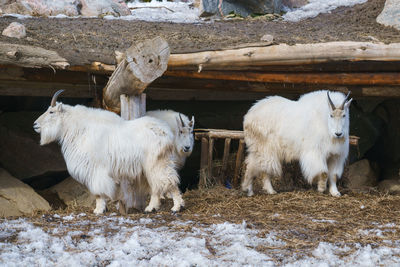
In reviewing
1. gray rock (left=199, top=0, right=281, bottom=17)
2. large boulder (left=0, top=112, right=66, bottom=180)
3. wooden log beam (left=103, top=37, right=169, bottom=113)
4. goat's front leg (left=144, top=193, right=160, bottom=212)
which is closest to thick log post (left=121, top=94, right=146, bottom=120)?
wooden log beam (left=103, top=37, right=169, bottom=113)

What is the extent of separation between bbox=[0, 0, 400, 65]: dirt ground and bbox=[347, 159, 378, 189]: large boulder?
8.83 ft

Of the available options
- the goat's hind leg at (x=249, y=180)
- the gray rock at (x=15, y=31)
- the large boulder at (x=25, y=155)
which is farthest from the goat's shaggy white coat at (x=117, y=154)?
the large boulder at (x=25, y=155)

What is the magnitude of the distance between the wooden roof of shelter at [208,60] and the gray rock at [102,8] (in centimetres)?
186

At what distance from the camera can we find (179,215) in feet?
19.8

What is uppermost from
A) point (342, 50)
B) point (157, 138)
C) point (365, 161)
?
point (342, 50)

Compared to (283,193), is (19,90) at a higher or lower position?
higher

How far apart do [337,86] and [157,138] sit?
3.55 m

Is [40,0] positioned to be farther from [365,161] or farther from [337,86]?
[365,161]

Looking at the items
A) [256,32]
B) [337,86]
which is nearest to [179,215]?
[337,86]

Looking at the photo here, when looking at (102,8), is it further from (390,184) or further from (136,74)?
(390,184)

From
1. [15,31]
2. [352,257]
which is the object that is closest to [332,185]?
[352,257]

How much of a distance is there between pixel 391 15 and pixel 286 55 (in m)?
4.00

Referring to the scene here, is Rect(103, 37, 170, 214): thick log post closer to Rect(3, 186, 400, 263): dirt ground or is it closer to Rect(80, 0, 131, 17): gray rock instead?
Rect(3, 186, 400, 263): dirt ground

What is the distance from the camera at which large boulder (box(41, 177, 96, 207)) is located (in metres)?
9.26
